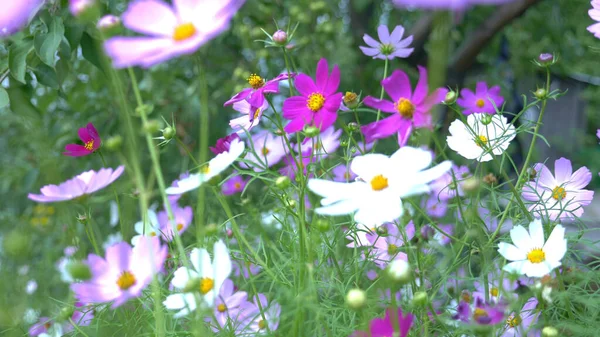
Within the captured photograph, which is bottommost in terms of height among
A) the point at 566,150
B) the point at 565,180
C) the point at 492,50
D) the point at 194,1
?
the point at 566,150

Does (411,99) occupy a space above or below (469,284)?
above

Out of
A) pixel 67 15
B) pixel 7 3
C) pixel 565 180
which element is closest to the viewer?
pixel 7 3

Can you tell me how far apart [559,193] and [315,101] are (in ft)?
0.80

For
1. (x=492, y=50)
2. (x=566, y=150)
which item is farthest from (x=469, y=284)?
(x=566, y=150)

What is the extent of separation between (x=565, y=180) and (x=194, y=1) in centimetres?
40

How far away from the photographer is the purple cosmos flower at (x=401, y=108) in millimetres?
454

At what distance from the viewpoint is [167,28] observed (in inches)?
13.8

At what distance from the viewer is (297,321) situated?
38 centimetres

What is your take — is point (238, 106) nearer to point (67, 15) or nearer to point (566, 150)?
point (67, 15)

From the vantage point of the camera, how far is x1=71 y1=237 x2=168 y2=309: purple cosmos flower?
0.37m

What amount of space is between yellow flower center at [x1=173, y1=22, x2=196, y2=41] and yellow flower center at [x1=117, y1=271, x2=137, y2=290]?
0.51 ft

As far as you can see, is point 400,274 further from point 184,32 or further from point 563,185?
point 563,185

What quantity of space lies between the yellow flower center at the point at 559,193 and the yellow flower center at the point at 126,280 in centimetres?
38

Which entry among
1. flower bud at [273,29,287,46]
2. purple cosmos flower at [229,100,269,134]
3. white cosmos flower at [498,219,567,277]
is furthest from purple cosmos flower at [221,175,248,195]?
white cosmos flower at [498,219,567,277]
